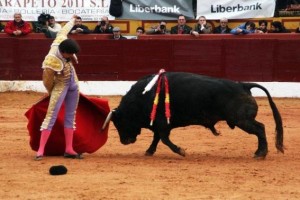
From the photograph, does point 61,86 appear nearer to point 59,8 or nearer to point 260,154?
point 260,154

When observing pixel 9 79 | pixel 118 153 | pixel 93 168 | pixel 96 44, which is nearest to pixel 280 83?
pixel 96 44

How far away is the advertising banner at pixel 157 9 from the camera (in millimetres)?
17156

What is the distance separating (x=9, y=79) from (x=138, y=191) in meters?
10.1

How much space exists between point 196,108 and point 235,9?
852cm

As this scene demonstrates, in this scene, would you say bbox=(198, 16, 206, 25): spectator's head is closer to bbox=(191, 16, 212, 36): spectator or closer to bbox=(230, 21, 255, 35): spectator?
bbox=(191, 16, 212, 36): spectator

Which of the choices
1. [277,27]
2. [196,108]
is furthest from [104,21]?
[196,108]

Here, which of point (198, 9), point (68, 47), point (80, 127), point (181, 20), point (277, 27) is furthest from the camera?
point (198, 9)

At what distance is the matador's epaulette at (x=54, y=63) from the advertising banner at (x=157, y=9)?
8943 mm

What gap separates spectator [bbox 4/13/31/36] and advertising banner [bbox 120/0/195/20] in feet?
6.41

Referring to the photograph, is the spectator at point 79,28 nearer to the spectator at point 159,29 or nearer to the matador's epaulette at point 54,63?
the spectator at point 159,29

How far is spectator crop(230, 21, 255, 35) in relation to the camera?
52.5ft

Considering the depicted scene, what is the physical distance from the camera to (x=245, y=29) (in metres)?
16.2

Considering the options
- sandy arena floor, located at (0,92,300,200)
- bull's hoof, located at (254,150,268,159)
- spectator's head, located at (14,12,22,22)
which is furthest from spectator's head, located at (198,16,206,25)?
bull's hoof, located at (254,150,268,159)

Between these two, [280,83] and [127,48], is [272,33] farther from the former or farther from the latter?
[127,48]
